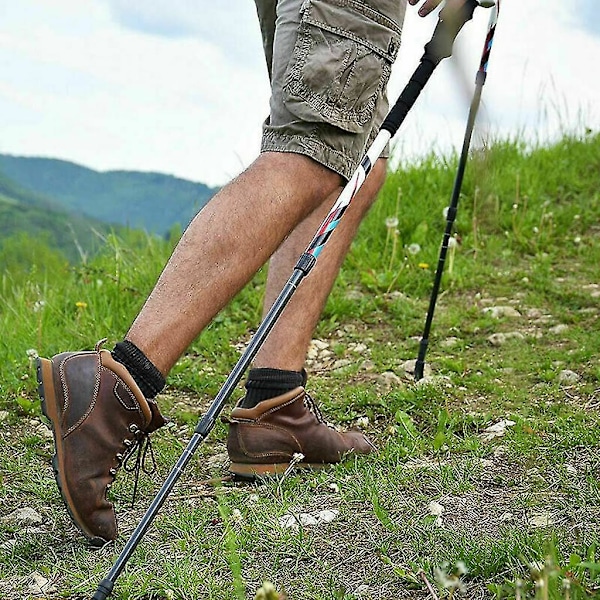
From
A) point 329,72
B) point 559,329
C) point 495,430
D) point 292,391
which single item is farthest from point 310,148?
point 559,329

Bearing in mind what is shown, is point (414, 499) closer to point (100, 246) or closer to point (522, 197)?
point (100, 246)

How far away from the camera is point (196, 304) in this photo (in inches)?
91.6

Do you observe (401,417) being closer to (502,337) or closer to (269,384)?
(269,384)

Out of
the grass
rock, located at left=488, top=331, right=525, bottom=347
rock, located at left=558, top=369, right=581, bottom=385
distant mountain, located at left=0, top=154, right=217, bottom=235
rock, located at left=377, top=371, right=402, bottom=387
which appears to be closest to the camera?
the grass

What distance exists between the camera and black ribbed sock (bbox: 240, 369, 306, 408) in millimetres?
2924

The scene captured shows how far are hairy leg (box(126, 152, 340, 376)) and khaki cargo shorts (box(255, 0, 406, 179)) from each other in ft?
0.27

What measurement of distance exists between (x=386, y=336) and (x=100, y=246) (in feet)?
7.11

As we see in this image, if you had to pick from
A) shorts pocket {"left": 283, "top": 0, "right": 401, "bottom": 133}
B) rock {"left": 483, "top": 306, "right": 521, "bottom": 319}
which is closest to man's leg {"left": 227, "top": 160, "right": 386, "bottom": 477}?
shorts pocket {"left": 283, "top": 0, "right": 401, "bottom": 133}

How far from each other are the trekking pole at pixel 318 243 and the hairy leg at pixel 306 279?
Result: 2.13 feet

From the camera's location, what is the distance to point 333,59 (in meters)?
2.36

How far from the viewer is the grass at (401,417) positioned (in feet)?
6.95

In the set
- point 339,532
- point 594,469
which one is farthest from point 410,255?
point 339,532

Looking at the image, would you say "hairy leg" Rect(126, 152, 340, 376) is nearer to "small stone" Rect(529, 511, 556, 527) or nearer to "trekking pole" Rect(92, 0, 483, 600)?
"trekking pole" Rect(92, 0, 483, 600)

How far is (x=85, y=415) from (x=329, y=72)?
1.13 metres
